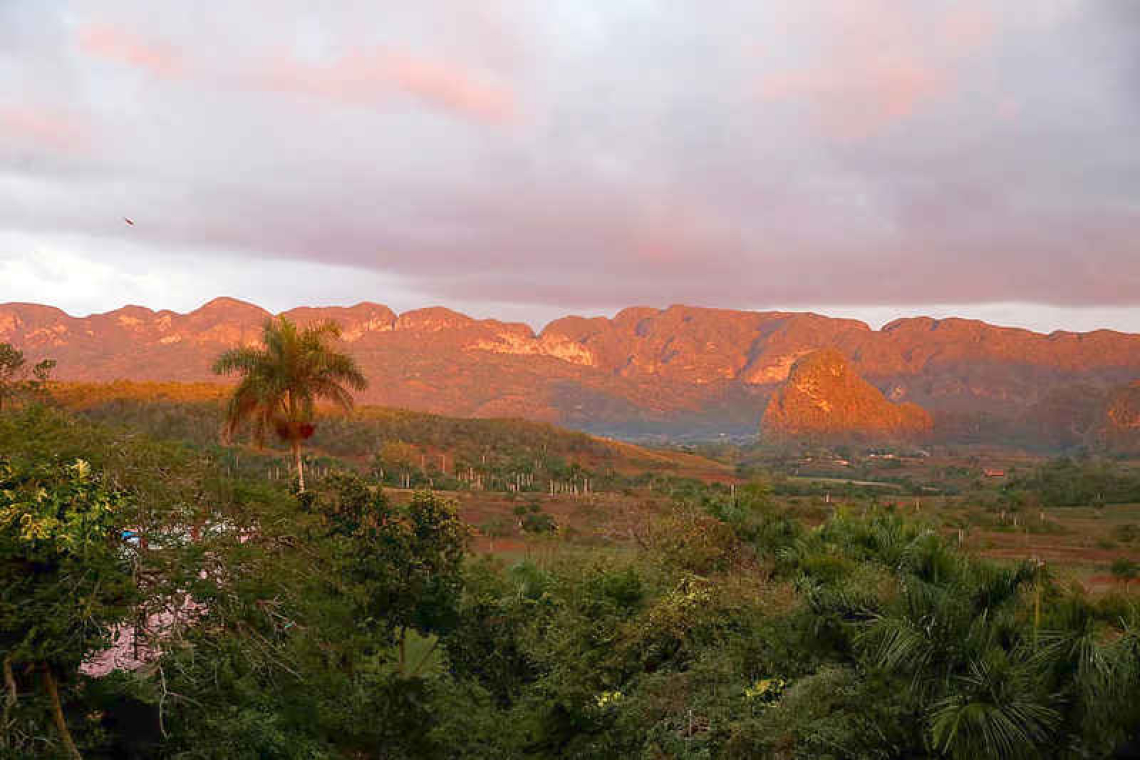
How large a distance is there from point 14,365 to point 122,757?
18.7m

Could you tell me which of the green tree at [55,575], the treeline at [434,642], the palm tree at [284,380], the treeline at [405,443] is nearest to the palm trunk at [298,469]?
the palm tree at [284,380]

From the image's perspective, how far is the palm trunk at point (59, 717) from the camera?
6.70m

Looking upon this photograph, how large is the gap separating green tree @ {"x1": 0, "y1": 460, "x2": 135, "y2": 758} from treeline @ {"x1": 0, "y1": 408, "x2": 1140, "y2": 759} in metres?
0.02

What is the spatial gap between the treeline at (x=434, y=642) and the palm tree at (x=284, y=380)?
398cm

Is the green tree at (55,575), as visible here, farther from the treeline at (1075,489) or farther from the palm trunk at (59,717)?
the treeline at (1075,489)

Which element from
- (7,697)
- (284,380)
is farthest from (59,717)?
(284,380)

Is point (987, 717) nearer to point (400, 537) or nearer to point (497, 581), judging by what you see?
point (400, 537)

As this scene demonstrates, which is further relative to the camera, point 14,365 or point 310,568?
point 14,365

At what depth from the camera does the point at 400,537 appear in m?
15.2

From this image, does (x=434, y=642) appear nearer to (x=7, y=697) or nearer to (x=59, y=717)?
(x=59, y=717)

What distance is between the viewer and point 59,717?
22.4ft

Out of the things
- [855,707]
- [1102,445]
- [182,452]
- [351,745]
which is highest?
[182,452]

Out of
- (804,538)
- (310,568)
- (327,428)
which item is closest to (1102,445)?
(327,428)

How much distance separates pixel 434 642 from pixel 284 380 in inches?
313
